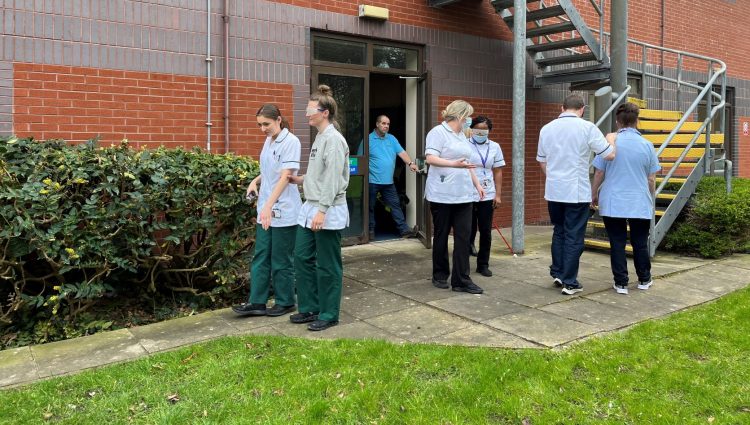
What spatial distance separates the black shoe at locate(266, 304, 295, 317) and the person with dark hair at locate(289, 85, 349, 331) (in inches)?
11.0

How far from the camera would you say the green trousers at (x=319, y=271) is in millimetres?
4806

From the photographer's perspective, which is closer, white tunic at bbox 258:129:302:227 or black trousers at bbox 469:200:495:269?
white tunic at bbox 258:129:302:227

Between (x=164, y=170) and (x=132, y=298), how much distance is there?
1395 millimetres

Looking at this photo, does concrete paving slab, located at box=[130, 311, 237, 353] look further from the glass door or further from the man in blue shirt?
the man in blue shirt

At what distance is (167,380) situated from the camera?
12.6ft

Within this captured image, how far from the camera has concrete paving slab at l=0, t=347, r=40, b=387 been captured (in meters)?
3.92

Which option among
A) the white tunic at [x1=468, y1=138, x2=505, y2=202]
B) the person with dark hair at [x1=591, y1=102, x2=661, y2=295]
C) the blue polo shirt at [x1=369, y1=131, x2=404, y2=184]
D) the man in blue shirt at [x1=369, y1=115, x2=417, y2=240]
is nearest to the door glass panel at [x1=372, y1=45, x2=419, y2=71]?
the man in blue shirt at [x1=369, y1=115, x2=417, y2=240]


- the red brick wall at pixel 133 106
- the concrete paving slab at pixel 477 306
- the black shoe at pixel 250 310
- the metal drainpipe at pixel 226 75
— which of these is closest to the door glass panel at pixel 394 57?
the red brick wall at pixel 133 106

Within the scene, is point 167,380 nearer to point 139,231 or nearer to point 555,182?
point 139,231

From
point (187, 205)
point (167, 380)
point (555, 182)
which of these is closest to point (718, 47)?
point (555, 182)

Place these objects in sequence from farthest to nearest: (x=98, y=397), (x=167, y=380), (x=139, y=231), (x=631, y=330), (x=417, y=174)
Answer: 1. (x=417, y=174)
2. (x=139, y=231)
3. (x=631, y=330)
4. (x=167, y=380)
5. (x=98, y=397)

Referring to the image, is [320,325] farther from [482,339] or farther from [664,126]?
[664,126]

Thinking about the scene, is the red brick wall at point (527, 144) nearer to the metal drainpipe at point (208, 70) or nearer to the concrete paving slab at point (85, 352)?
the metal drainpipe at point (208, 70)

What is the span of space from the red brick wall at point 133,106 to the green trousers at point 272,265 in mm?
2311
